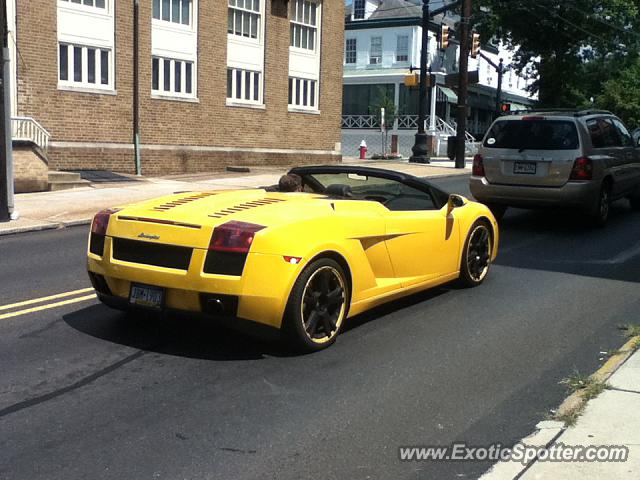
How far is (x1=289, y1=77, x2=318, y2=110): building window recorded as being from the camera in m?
29.3

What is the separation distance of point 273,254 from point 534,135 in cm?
793

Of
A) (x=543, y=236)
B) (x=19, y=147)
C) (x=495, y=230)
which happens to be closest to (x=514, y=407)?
(x=495, y=230)

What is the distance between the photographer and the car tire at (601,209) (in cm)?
1155

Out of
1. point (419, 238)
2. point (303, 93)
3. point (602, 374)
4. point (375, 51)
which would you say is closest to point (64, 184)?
point (419, 238)

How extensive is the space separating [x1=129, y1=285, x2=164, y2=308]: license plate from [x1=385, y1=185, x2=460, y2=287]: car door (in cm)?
196

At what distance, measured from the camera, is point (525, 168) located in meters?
11.6

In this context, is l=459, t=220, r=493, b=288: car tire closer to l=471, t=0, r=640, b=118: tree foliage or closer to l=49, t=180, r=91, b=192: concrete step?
l=49, t=180, r=91, b=192: concrete step

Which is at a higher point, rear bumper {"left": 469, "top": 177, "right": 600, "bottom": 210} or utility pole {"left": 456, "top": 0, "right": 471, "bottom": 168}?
utility pole {"left": 456, "top": 0, "right": 471, "bottom": 168}

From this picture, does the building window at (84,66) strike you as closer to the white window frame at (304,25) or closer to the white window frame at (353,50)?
the white window frame at (304,25)

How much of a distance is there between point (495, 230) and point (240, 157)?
19.9m

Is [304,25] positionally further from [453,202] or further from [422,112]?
[453,202]

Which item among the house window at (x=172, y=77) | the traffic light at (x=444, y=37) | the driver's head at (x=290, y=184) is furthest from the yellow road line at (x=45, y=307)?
the traffic light at (x=444, y=37)

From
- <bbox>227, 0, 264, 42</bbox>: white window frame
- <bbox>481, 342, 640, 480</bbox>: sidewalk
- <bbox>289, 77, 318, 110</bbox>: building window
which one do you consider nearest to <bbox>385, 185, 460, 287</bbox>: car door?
<bbox>481, 342, 640, 480</bbox>: sidewalk

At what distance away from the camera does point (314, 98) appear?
30281mm
